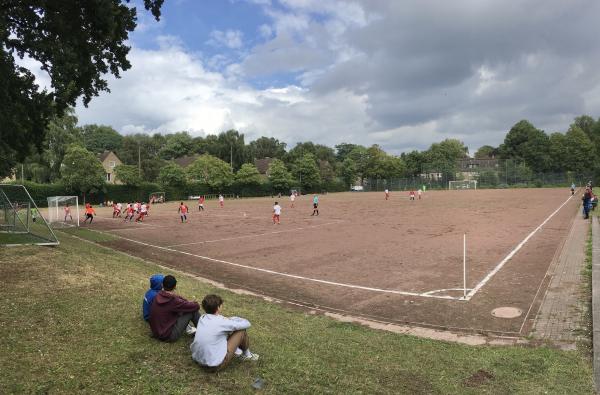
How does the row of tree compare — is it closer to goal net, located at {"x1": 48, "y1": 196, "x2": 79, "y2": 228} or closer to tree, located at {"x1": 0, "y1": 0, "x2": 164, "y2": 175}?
goal net, located at {"x1": 48, "y1": 196, "x2": 79, "y2": 228}

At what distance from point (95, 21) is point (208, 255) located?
970 cm

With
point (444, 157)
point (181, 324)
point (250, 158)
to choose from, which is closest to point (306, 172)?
point (250, 158)

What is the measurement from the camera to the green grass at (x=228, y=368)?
5.08m

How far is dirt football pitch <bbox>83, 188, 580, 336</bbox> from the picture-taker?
10.4m

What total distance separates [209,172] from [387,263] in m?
71.9

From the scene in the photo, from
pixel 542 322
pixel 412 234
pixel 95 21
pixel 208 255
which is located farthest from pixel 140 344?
pixel 412 234

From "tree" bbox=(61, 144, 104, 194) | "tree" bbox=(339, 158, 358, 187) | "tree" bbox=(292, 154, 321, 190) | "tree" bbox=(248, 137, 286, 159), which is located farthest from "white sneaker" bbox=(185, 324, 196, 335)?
"tree" bbox=(248, 137, 286, 159)

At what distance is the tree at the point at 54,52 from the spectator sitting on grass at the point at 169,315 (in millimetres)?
9573

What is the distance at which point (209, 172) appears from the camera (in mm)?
84062

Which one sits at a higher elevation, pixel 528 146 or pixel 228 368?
pixel 528 146

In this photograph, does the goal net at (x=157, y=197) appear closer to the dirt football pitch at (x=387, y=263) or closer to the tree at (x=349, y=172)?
the dirt football pitch at (x=387, y=263)

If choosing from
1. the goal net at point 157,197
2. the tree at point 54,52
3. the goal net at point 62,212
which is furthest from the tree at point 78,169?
the tree at point 54,52

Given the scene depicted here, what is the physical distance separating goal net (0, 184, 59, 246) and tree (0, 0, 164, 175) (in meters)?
2.11

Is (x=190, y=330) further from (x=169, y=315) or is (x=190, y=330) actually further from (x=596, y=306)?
(x=596, y=306)
